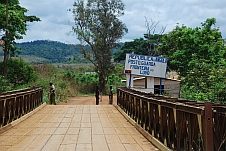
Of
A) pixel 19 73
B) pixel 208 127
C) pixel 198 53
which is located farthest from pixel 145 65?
pixel 208 127

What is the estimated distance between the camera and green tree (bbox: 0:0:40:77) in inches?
916

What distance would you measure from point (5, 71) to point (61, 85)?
7548mm

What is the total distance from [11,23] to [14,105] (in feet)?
49.4

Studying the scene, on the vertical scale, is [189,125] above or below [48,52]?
below

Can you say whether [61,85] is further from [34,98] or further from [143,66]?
[34,98]

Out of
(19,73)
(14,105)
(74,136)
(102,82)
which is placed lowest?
(74,136)

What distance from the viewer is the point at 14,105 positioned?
10.5 meters

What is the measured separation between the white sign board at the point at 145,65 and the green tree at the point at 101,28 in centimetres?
2104

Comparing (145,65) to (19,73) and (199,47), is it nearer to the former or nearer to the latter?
(199,47)

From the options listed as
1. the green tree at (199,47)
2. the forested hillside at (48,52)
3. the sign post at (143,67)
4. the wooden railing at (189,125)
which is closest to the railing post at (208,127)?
the wooden railing at (189,125)

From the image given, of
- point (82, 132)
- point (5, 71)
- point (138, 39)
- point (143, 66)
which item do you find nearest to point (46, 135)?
point (82, 132)

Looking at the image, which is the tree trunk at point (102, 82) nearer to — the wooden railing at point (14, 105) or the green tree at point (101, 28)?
the green tree at point (101, 28)

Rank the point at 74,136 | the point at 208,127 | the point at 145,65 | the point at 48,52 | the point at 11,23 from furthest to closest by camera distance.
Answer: the point at 48,52 → the point at 11,23 → the point at 145,65 → the point at 74,136 → the point at 208,127

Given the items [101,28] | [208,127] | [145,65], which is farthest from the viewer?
[101,28]
